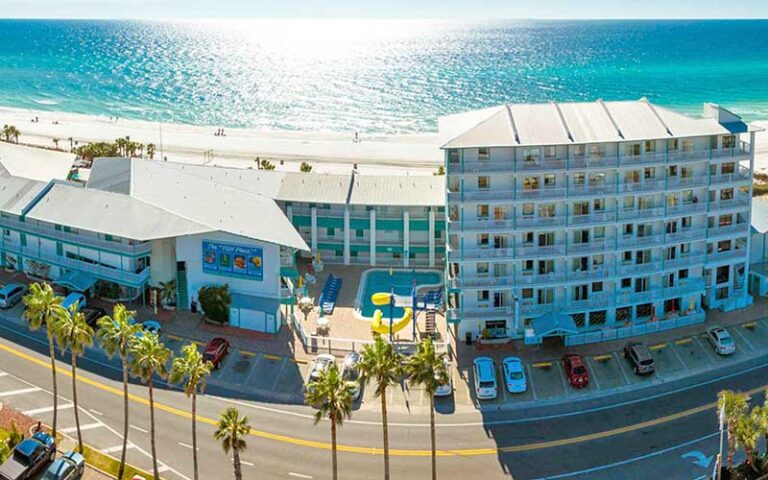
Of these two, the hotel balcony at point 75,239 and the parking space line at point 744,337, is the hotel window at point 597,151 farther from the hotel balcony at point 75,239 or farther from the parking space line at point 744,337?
the hotel balcony at point 75,239

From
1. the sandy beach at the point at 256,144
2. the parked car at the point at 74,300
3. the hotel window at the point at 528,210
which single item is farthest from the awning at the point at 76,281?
the sandy beach at the point at 256,144

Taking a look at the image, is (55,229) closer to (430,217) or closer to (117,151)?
(430,217)

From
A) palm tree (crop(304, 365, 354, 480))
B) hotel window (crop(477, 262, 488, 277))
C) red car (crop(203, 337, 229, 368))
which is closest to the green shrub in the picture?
red car (crop(203, 337, 229, 368))

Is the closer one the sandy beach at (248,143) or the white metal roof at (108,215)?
the white metal roof at (108,215)

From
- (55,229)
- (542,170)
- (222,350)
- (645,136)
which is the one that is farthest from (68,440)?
(645,136)

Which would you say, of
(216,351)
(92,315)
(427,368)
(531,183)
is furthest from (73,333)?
(531,183)

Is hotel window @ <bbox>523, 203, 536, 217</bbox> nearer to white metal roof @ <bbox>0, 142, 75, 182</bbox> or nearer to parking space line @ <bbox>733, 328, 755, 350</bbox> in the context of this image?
parking space line @ <bbox>733, 328, 755, 350</bbox>
